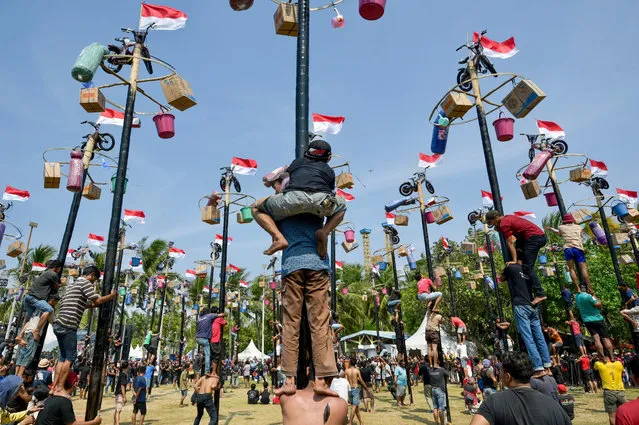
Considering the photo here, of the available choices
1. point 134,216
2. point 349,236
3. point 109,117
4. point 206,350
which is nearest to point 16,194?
point 134,216

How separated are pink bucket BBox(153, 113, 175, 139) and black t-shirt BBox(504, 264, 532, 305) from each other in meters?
6.89

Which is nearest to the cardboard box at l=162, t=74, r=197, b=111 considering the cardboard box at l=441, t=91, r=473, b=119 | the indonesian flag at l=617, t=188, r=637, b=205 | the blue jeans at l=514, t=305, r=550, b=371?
the cardboard box at l=441, t=91, r=473, b=119

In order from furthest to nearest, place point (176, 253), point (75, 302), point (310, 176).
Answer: point (176, 253) → point (75, 302) → point (310, 176)

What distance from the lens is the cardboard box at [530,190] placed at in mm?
10098

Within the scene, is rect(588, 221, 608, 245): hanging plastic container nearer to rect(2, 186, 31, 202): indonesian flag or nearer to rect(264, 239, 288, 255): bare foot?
rect(264, 239, 288, 255): bare foot

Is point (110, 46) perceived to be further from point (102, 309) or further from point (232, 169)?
point (232, 169)

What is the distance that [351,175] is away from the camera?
39.5 feet

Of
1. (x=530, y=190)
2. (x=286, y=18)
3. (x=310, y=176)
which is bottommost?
(x=310, y=176)

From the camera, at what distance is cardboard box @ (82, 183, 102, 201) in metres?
11.4

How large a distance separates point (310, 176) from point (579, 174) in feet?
49.0

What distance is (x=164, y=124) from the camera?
8.53m

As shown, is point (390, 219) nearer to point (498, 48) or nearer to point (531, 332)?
point (498, 48)

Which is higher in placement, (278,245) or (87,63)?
(87,63)

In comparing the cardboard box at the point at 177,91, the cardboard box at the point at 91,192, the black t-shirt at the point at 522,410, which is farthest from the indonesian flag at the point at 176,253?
the black t-shirt at the point at 522,410
